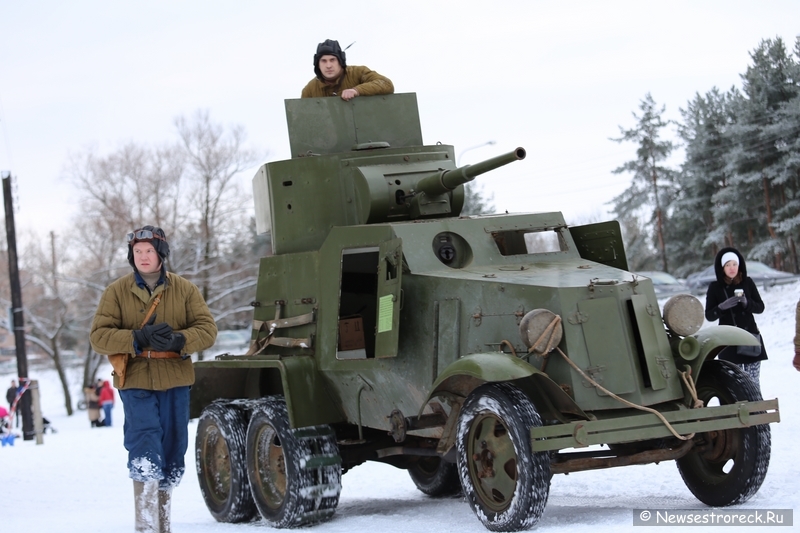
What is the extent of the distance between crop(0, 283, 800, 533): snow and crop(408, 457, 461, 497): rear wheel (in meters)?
0.14

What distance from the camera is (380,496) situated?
11773mm

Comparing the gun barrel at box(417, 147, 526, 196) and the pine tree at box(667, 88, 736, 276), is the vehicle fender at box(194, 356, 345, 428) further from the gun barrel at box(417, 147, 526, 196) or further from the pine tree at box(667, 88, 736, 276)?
the pine tree at box(667, 88, 736, 276)

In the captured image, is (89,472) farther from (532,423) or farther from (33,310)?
(33,310)

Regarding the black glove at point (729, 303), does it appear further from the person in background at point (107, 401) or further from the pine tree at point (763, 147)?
the person in background at point (107, 401)

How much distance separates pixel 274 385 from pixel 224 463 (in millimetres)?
888

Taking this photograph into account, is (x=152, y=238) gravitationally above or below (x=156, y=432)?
above

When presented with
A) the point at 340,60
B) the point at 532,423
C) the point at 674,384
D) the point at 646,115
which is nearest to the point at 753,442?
the point at 674,384

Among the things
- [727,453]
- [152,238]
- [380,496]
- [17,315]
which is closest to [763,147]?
[17,315]

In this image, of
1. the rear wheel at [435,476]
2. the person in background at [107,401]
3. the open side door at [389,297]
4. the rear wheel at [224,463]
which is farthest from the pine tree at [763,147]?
the open side door at [389,297]

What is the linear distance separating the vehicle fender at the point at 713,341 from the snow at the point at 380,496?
41.9 inches

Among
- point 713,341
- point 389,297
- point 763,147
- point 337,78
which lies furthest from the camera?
point 763,147

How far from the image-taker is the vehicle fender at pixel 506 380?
7.19 meters

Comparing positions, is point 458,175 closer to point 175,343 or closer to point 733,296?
point 733,296

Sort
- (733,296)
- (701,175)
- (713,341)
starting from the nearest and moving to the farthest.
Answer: (713,341) < (733,296) < (701,175)
